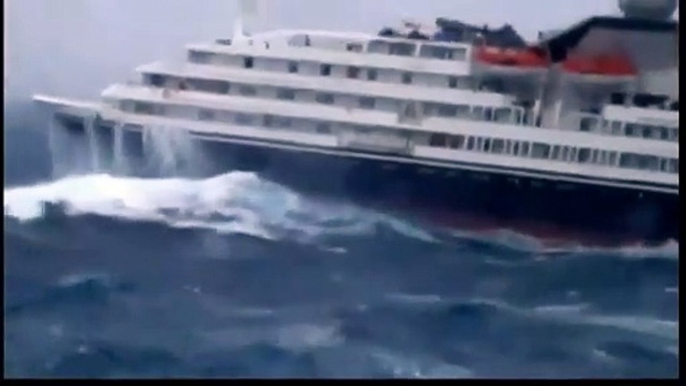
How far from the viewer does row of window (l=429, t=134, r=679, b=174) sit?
4.41 ft

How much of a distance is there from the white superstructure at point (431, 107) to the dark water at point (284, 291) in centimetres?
8

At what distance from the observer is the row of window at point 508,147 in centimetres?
134

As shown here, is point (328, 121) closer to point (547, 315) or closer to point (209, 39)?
point (209, 39)

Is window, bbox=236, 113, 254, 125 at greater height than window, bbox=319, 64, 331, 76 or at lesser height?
A: lesser

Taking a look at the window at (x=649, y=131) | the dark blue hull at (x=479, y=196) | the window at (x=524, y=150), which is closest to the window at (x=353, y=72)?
the dark blue hull at (x=479, y=196)

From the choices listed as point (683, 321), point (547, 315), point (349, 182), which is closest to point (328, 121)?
point (349, 182)

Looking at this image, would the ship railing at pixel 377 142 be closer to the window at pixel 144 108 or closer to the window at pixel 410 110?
the window at pixel 410 110

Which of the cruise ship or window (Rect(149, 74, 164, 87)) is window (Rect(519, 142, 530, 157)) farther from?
window (Rect(149, 74, 164, 87))

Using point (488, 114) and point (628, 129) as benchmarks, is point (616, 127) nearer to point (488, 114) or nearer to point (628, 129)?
point (628, 129)

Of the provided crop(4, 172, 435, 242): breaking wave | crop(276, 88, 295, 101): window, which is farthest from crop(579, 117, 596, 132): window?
crop(276, 88, 295, 101): window

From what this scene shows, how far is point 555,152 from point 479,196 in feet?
0.36

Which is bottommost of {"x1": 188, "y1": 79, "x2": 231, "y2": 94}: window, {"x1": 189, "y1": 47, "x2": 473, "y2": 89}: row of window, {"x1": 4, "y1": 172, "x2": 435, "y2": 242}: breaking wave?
A: {"x1": 4, "y1": 172, "x2": 435, "y2": 242}: breaking wave
